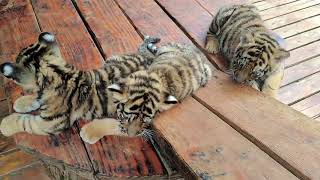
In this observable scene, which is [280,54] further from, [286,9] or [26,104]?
[286,9]

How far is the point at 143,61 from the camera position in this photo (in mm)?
2389

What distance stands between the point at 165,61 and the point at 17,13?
125 cm

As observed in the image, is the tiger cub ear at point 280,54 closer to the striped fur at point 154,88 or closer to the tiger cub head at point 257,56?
the tiger cub head at point 257,56

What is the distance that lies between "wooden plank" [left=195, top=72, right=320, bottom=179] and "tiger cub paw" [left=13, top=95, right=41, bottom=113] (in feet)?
3.18

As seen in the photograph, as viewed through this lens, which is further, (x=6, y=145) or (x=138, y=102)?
(x=6, y=145)

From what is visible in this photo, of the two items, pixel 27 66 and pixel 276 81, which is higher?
pixel 27 66

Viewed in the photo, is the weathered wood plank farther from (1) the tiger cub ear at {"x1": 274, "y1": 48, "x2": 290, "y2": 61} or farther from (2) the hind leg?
(1) the tiger cub ear at {"x1": 274, "y1": 48, "x2": 290, "y2": 61}

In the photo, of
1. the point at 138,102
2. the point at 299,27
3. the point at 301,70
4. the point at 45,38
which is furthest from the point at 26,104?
the point at 299,27

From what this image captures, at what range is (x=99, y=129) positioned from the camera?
2.03m

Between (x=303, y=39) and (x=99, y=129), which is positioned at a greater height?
(x=99, y=129)

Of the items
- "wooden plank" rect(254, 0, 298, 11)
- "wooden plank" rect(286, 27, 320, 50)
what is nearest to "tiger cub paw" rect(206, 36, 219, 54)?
"wooden plank" rect(286, 27, 320, 50)

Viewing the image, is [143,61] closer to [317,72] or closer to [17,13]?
[17,13]

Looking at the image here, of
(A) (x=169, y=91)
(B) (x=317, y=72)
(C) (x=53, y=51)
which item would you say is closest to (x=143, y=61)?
(A) (x=169, y=91)

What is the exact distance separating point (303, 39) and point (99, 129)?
9.80 feet
